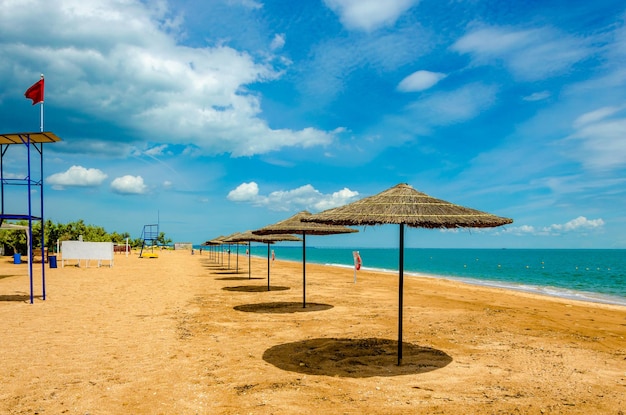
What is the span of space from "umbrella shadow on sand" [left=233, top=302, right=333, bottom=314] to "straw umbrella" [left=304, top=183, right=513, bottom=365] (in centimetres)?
538

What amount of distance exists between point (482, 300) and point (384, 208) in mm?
10824

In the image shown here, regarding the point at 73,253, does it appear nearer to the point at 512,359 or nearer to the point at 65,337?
the point at 65,337

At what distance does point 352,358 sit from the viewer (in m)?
6.50

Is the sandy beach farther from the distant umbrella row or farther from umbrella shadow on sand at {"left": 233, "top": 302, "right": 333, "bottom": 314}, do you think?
the distant umbrella row

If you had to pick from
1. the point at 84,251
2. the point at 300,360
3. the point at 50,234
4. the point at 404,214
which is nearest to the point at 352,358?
the point at 300,360

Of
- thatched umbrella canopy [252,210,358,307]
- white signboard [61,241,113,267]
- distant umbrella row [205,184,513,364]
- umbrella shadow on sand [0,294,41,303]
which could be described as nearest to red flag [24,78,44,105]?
umbrella shadow on sand [0,294,41,303]

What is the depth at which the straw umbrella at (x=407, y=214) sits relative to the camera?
220 inches

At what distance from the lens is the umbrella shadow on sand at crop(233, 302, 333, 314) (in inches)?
438

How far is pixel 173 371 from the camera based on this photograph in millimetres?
5863

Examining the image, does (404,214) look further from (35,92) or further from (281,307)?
(35,92)

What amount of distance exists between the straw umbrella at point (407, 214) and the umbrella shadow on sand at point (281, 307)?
17.6 ft

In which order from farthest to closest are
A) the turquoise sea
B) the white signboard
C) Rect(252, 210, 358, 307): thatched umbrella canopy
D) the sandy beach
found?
the white signboard
the turquoise sea
Rect(252, 210, 358, 307): thatched umbrella canopy
the sandy beach

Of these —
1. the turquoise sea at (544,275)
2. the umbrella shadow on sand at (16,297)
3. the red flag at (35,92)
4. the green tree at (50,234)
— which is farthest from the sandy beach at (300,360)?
the green tree at (50,234)

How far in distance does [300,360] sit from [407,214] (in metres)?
2.74
